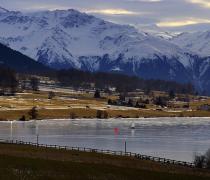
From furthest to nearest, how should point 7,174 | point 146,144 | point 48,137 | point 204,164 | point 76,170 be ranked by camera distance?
point 48,137 < point 146,144 < point 204,164 < point 76,170 < point 7,174

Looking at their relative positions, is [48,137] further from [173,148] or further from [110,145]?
[173,148]

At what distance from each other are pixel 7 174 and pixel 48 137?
370 ft

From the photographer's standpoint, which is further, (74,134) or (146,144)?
(74,134)

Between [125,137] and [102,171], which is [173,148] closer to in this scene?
[125,137]

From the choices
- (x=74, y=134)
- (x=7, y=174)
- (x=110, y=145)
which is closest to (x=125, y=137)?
(x=74, y=134)

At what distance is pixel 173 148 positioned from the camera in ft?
424

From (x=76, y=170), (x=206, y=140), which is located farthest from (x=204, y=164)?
(x=206, y=140)

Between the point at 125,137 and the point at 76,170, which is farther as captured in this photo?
the point at 125,137

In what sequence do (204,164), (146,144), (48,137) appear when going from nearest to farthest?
(204,164)
(146,144)
(48,137)

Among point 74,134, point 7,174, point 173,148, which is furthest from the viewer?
point 74,134

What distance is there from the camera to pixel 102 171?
5984cm

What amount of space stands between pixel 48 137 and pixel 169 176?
10503 cm

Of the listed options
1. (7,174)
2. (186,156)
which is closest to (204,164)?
(186,156)

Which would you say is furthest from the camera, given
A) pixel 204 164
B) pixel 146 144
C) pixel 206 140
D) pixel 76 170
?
pixel 206 140
